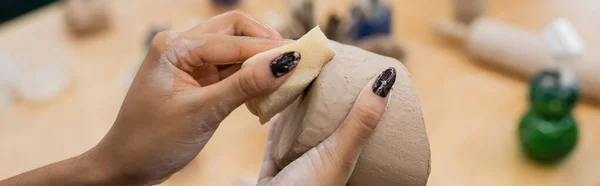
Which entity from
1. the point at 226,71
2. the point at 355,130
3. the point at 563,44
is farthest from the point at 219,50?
the point at 563,44

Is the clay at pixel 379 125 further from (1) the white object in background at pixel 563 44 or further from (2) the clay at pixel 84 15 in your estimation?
(2) the clay at pixel 84 15

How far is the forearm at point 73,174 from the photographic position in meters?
0.75

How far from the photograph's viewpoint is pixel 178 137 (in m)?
0.70

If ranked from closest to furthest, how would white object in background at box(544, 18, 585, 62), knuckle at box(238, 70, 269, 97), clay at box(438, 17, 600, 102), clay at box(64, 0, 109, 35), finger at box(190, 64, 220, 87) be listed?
Result: 1. knuckle at box(238, 70, 269, 97)
2. finger at box(190, 64, 220, 87)
3. white object in background at box(544, 18, 585, 62)
4. clay at box(438, 17, 600, 102)
5. clay at box(64, 0, 109, 35)

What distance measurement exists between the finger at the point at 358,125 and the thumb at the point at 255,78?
0.30 ft

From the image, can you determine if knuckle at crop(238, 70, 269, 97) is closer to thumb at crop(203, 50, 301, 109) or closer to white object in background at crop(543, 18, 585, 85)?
thumb at crop(203, 50, 301, 109)

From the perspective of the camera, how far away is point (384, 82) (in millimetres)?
699

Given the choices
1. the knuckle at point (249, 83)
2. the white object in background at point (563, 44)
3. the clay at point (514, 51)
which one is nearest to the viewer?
the knuckle at point (249, 83)

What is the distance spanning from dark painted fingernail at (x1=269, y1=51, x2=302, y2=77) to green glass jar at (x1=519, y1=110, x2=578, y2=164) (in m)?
0.60

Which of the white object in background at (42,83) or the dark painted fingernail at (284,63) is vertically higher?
the dark painted fingernail at (284,63)

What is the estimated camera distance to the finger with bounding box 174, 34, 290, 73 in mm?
702

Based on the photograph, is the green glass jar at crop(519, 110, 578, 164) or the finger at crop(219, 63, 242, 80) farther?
the green glass jar at crop(519, 110, 578, 164)

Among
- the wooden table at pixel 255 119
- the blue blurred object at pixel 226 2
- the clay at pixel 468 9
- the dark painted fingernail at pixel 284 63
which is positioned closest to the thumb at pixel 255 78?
the dark painted fingernail at pixel 284 63

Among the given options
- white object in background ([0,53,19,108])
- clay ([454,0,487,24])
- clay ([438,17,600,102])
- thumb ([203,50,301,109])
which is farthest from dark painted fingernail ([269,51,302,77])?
white object in background ([0,53,19,108])
